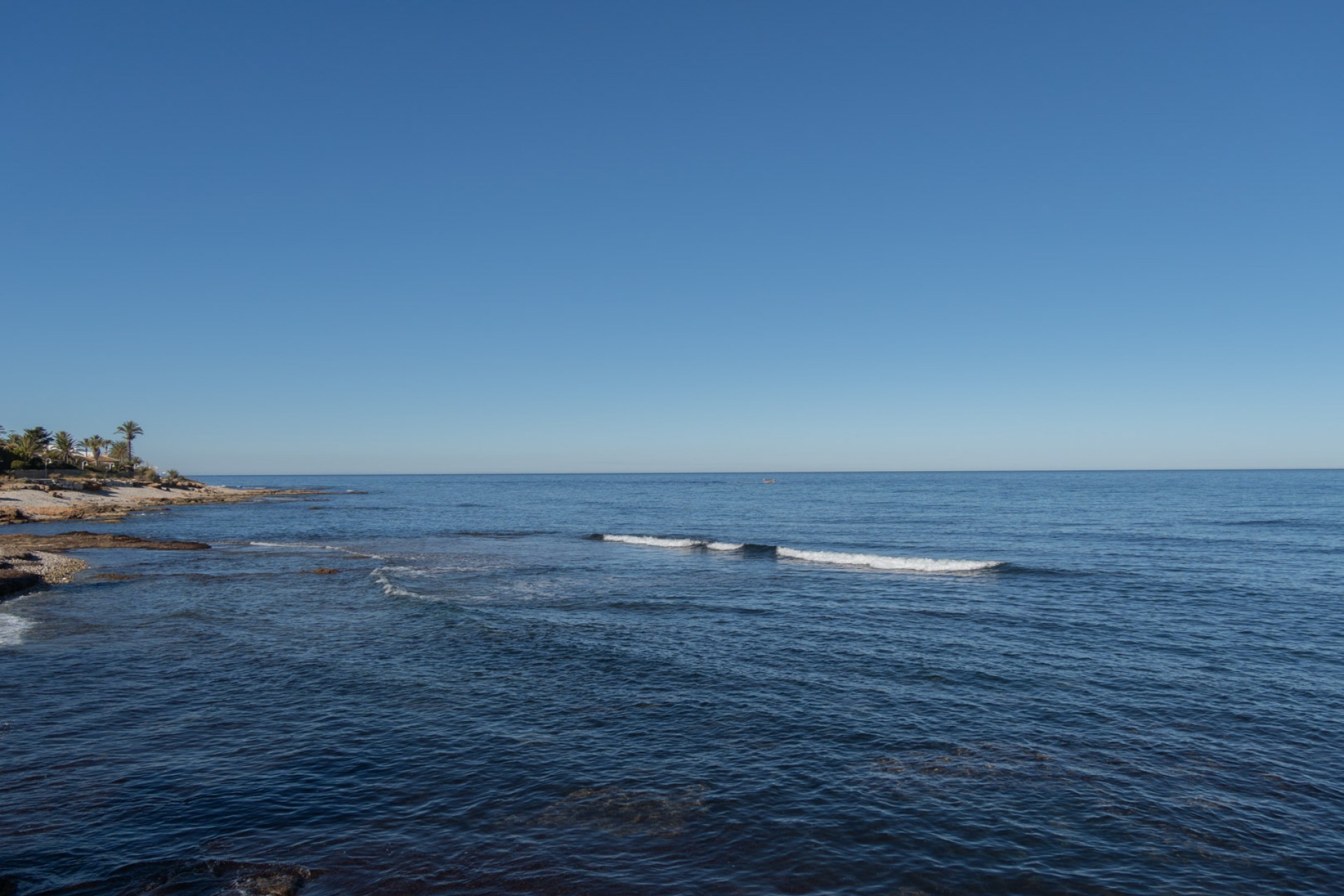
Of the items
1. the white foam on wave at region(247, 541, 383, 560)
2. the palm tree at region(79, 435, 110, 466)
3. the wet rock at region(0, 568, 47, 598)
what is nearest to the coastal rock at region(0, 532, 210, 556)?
the white foam on wave at region(247, 541, 383, 560)

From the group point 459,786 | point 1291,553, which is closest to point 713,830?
point 459,786

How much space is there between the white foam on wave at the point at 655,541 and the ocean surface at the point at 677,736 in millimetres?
21138

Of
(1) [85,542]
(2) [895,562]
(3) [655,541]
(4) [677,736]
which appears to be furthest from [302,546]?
(4) [677,736]

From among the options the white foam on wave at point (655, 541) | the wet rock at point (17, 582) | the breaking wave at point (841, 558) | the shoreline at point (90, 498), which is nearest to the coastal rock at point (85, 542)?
the wet rock at point (17, 582)

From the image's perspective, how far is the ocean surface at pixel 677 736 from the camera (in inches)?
501

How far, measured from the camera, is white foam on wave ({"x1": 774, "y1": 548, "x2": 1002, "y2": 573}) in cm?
4762

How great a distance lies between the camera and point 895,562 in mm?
50312

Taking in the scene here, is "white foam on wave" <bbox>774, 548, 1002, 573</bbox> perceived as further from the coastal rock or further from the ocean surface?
the coastal rock

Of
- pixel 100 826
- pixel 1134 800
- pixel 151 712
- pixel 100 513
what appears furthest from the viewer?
pixel 100 513

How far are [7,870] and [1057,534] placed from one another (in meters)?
72.7

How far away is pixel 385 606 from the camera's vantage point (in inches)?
1393

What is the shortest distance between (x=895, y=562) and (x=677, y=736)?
35278 mm

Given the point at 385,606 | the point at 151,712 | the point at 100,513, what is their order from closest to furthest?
the point at 151,712, the point at 385,606, the point at 100,513

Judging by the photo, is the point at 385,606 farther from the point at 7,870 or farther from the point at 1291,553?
the point at 1291,553
